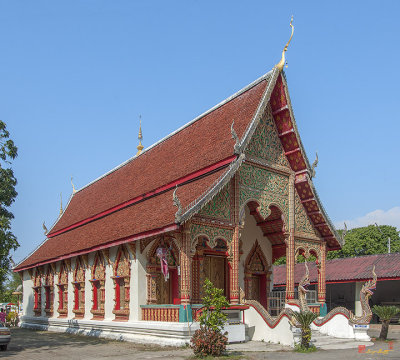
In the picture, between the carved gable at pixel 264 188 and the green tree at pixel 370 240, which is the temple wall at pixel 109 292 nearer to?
the carved gable at pixel 264 188

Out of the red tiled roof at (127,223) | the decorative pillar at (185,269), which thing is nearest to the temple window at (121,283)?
the red tiled roof at (127,223)

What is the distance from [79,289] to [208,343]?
34.6 ft

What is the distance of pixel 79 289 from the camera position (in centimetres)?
2044

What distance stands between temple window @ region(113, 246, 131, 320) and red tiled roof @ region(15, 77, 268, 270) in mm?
728

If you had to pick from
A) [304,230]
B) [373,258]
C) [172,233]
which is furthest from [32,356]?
[373,258]

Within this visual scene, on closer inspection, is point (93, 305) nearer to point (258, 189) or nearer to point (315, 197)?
point (258, 189)

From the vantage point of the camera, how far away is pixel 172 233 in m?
13.9

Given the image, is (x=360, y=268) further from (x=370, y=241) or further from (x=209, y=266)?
(x=370, y=241)

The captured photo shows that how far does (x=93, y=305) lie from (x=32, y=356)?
6.28 metres

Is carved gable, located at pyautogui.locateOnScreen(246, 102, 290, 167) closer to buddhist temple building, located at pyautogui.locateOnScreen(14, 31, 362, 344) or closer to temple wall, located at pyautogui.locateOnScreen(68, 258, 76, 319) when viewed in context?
buddhist temple building, located at pyautogui.locateOnScreen(14, 31, 362, 344)

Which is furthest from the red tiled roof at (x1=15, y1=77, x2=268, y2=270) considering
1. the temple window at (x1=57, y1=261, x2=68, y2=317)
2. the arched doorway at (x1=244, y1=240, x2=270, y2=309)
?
the arched doorway at (x1=244, y1=240, x2=270, y2=309)

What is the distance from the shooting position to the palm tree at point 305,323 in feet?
40.9

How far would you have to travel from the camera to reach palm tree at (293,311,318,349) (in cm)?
1247

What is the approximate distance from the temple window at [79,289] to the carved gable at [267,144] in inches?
332
